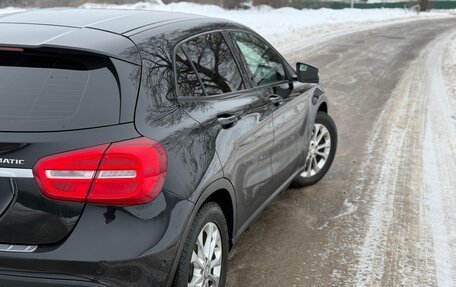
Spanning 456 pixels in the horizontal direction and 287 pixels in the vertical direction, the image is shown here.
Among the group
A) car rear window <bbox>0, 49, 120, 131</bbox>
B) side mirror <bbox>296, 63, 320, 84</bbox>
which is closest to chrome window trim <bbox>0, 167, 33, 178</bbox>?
car rear window <bbox>0, 49, 120, 131</bbox>

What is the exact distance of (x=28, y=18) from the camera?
10.3 ft

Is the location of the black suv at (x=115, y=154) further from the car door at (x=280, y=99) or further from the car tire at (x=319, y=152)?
the car tire at (x=319, y=152)

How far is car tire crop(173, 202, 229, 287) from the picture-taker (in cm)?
258

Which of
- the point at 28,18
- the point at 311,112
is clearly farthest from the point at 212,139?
the point at 311,112

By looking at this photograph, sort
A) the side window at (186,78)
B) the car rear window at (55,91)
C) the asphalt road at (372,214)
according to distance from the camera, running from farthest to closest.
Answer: the asphalt road at (372,214)
the side window at (186,78)
the car rear window at (55,91)

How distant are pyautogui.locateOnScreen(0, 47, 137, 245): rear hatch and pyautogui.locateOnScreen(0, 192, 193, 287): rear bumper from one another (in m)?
0.07

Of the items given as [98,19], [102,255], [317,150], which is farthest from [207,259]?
[317,150]

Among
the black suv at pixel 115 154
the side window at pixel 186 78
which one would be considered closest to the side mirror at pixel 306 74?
the black suv at pixel 115 154

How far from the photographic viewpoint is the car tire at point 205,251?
2.58 metres

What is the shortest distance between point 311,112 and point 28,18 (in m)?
2.61

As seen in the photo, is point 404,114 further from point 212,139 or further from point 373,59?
point 373,59

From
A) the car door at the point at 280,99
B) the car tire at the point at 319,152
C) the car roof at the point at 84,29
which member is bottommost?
the car tire at the point at 319,152

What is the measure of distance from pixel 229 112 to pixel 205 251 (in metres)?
0.87

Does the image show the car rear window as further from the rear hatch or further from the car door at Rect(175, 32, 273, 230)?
the car door at Rect(175, 32, 273, 230)
